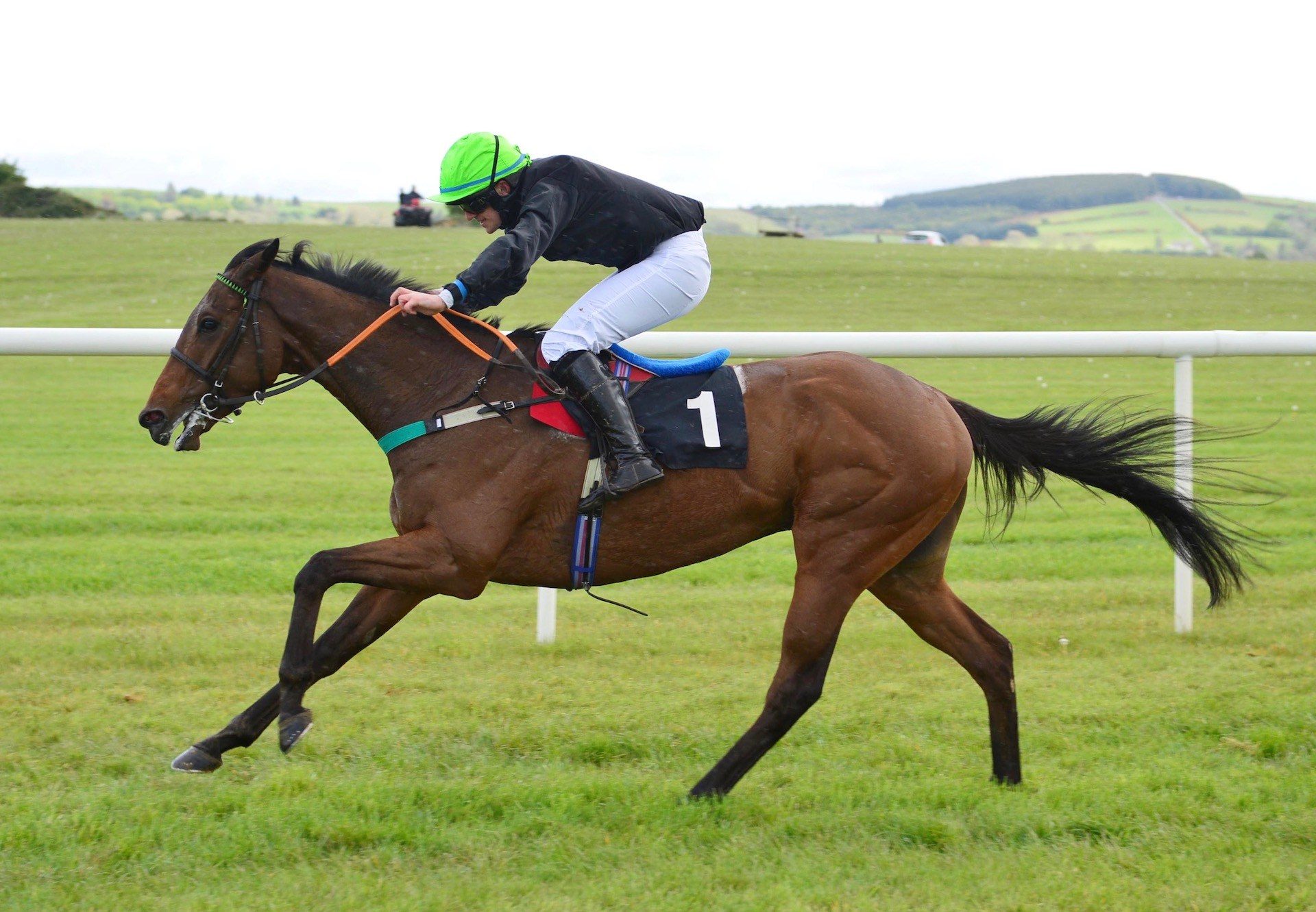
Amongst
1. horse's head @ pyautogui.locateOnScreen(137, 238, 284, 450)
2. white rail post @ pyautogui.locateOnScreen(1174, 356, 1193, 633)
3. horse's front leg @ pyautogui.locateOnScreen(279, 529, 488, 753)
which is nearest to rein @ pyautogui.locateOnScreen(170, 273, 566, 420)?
horse's head @ pyautogui.locateOnScreen(137, 238, 284, 450)

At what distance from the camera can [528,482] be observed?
380cm

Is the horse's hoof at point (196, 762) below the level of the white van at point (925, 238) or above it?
below

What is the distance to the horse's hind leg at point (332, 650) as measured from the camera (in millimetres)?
3828

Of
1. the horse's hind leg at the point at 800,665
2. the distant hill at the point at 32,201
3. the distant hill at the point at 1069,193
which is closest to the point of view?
the horse's hind leg at the point at 800,665

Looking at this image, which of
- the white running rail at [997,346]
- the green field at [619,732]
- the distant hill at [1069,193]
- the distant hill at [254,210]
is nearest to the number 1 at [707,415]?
the green field at [619,732]

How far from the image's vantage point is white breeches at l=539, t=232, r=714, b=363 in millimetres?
3867

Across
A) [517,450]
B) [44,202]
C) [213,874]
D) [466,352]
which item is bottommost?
[213,874]

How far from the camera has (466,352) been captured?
400 cm

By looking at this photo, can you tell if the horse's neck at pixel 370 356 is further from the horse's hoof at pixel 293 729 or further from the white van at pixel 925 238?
the white van at pixel 925 238

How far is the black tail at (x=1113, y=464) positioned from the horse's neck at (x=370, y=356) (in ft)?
5.90

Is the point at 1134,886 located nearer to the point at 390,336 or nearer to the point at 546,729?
the point at 546,729

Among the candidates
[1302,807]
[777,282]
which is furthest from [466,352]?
[777,282]

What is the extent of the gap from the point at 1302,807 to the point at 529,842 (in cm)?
230

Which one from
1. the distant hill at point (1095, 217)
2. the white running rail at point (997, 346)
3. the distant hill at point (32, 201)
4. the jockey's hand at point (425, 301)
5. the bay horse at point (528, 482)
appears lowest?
the bay horse at point (528, 482)
